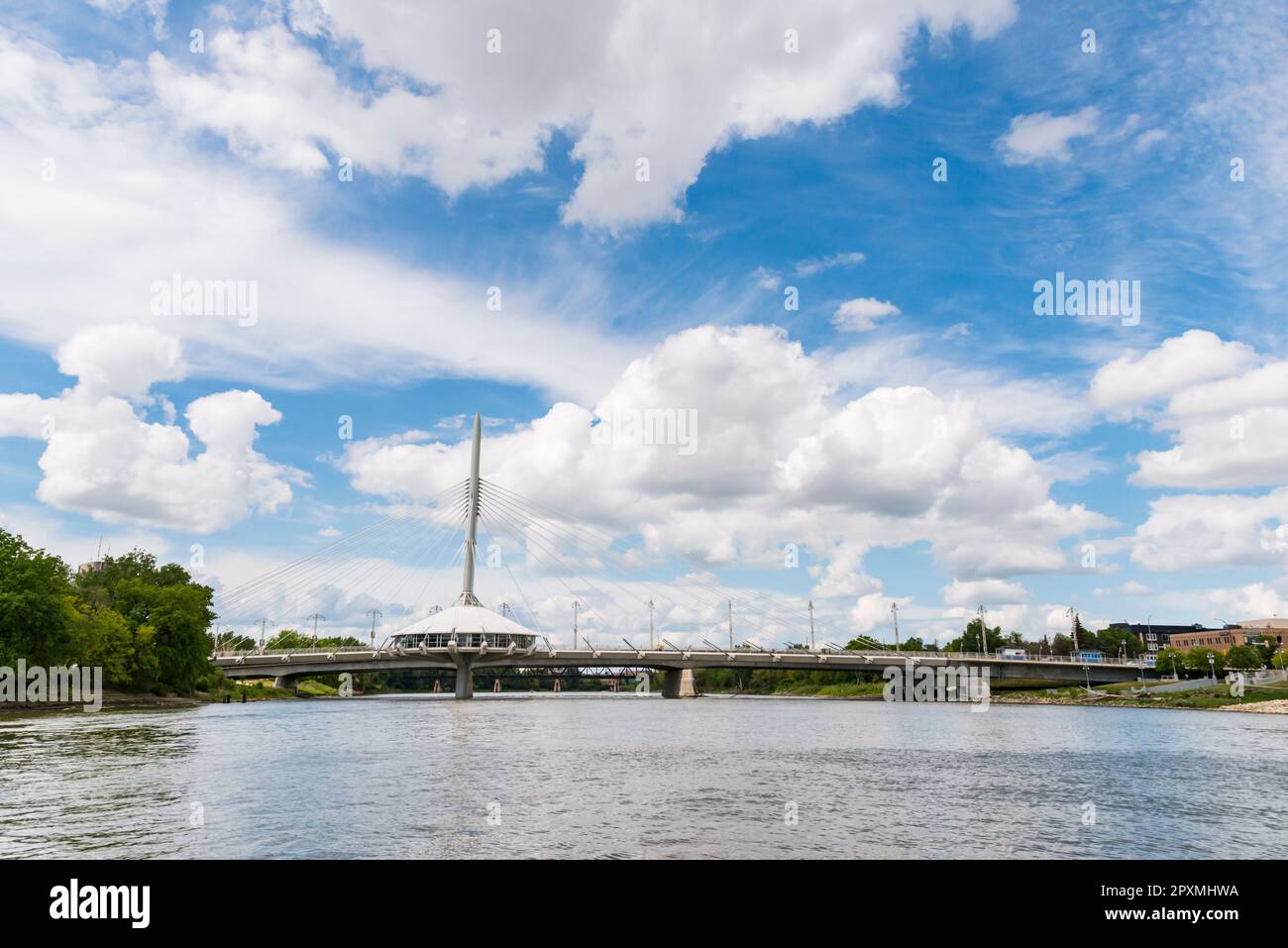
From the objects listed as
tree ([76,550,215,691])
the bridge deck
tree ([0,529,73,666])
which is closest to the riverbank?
the bridge deck

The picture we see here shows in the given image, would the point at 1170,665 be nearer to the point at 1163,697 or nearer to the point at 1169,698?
the point at 1163,697

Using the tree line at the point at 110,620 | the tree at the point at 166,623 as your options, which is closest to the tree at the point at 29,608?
the tree line at the point at 110,620

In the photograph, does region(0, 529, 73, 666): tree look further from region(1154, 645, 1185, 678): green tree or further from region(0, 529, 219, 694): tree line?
region(1154, 645, 1185, 678): green tree

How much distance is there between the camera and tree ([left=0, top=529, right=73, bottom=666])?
71.6 m

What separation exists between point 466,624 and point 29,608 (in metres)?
78.9

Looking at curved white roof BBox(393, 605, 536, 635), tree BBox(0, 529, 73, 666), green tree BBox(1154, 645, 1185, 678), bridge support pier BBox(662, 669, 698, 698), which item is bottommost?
bridge support pier BBox(662, 669, 698, 698)

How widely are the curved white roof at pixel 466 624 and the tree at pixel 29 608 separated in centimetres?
7119

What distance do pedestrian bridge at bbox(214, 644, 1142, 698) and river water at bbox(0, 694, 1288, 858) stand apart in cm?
6993

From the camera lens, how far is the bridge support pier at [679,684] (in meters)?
176

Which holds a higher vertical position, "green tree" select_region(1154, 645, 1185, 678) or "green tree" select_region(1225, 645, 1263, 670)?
"green tree" select_region(1225, 645, 1263, 670)

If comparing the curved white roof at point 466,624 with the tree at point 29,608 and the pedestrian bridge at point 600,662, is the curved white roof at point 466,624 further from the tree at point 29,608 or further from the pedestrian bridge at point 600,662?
the tree at point 29,608

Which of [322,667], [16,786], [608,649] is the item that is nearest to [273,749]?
[16,786]

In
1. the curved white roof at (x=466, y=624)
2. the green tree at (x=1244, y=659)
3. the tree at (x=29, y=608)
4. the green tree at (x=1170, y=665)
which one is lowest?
the green tree at (x=1170, y=665)

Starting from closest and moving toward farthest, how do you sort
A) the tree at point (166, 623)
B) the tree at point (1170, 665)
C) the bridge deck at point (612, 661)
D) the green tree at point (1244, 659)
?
the tree at point (166, 623), the bridge deck at point (612, 661), the green tree at point (1244, 659), the tree at point (1170, 665)
